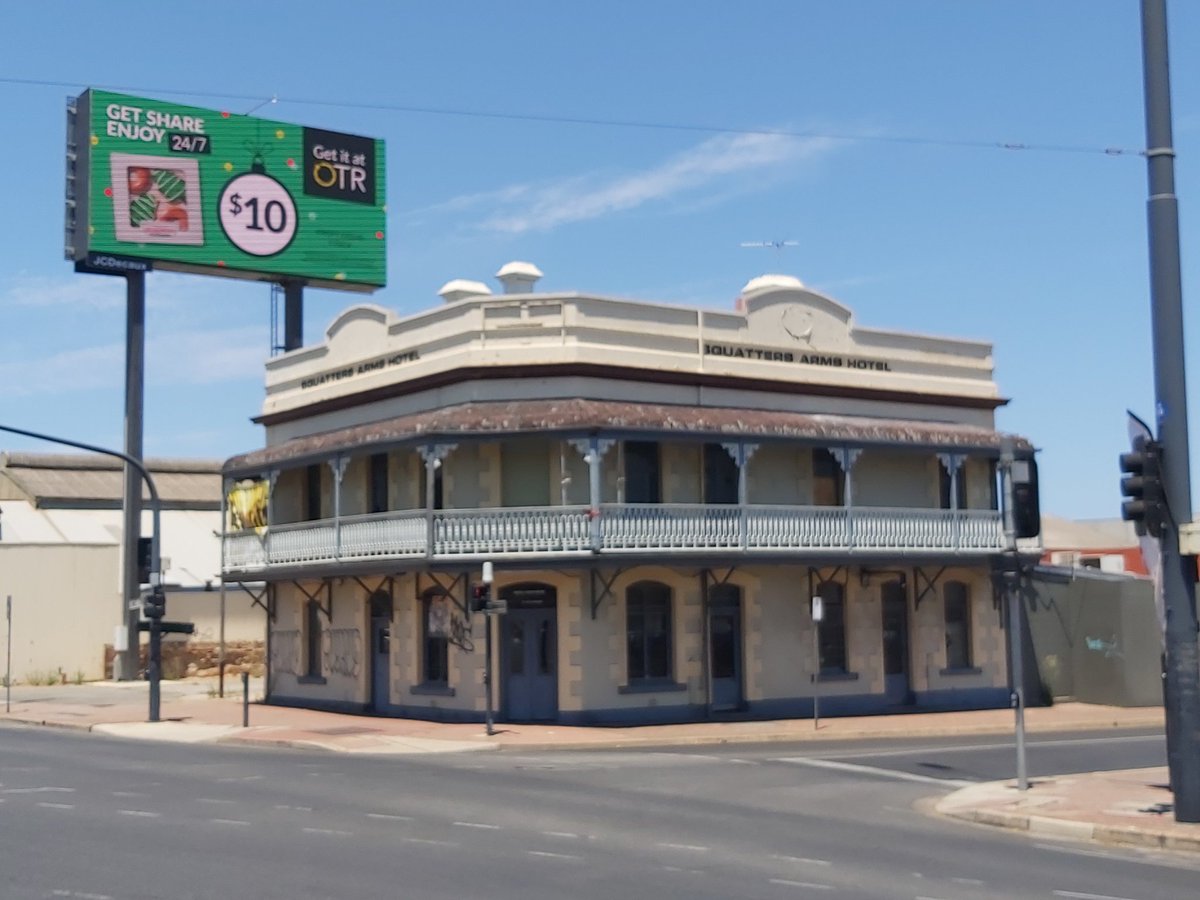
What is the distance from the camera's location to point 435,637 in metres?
31.0

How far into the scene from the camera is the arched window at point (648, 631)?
29938 millimetres

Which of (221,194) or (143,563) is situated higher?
(221,194)

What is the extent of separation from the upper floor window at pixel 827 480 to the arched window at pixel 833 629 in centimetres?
178

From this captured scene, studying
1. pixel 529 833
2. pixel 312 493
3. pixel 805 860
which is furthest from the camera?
pixel 312 493

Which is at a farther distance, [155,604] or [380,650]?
[380,650]

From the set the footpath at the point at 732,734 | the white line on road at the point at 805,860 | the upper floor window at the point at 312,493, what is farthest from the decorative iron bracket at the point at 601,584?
the white line on road at the point at 805,860

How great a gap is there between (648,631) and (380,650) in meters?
6.30

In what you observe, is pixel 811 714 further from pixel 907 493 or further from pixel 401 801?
pixel 401 801

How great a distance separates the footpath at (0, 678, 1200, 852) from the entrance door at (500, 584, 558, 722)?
738mm

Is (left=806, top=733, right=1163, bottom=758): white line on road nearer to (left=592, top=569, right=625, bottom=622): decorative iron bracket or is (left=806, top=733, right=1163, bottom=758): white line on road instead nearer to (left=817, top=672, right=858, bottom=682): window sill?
(left=817, top=672, right=858, bottom=682): window sill

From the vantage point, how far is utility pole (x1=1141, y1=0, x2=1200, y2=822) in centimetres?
1589

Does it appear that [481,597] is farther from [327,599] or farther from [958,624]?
[958,624]

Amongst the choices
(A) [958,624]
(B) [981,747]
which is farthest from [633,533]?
(A) [958,624]

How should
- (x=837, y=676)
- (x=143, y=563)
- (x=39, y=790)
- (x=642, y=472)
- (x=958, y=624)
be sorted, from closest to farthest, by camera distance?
(x=39, y=790) < (x=642, y=472) < (x=837, y=676) < (x=958, y=624) < (x=143, y=563)
